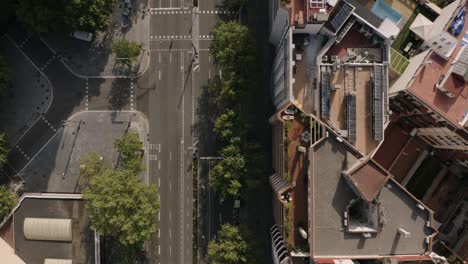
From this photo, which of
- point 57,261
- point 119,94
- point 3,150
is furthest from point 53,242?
point 119,94

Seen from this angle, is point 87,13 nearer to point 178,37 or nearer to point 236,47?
point 178,37

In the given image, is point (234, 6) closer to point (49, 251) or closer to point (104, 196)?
point (104, 196)

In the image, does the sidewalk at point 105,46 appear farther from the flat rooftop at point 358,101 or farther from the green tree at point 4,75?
the flat rooftop at point 358,101

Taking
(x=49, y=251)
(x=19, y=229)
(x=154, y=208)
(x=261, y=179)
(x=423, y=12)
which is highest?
(x=423, y=12)

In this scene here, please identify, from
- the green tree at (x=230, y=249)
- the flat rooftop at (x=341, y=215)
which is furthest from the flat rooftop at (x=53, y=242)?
the flat rooftop at (x=341, y=215)

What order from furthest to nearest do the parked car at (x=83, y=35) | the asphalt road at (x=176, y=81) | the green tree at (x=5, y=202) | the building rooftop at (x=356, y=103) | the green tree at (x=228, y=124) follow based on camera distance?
the asphalt road at (x=176, y=81), the parked car at (x=83, y=35), the green tree at (x=5, y=202), the green tree at (x=228, y=124), the building rooftop at (x=356, y=103)

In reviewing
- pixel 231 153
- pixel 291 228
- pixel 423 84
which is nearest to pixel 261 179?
pixel 231 153
